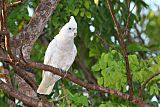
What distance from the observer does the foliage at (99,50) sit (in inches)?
149

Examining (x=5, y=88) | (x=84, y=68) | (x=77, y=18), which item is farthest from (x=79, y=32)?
(x=5, y=88)

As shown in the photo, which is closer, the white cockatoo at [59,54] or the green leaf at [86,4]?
the white cockatoo at [59,54]

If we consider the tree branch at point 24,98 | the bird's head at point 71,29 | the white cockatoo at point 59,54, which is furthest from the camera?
the white cockatoo at point 59,54

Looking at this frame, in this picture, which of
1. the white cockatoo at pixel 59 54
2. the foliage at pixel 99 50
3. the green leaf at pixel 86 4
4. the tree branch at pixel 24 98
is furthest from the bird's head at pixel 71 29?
the green leaf at pixel 86 4

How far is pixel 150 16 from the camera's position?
6.87 meters

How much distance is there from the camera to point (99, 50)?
16.3ft

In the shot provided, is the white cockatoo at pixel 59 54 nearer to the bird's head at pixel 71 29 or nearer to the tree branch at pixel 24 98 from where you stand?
the bird's head at pixel 71 29

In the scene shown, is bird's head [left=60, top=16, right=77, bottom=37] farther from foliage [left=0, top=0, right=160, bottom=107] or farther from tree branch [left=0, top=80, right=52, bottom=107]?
tree branch [left=0, top=80, right=52, bottom=107]

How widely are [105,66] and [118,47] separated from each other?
256mm

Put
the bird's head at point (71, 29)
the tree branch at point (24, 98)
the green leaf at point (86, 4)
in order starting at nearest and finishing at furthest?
the tree branch at point (24, 98)
the bird's head at point (71, 29)
the green leaf at point (86, 4)

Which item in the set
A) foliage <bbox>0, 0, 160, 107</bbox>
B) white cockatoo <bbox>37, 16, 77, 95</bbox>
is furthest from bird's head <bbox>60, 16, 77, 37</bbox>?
foliage <bbox>0, 0, 160, 107</bbox>

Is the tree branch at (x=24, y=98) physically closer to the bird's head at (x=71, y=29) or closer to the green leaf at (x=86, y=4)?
the bird's head at (x=71, y=29)

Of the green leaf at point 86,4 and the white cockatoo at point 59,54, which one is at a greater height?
the green leaf at point 86,4

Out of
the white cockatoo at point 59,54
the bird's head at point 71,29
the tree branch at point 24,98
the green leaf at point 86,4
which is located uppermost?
the green leaf at point 86,4
